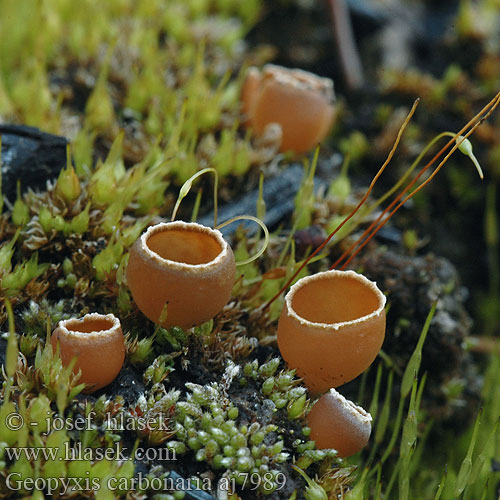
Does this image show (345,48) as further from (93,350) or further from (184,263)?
(93,350)

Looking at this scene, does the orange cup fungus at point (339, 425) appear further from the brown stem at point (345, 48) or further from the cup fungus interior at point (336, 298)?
the brown stem at point (345, 48)

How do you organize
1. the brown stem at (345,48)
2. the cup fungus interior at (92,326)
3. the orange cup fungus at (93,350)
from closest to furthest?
1. the orange cup fungus at (93,350)
2. the cup fungus interior at (92,326)
3. the brown stem at (345,48)

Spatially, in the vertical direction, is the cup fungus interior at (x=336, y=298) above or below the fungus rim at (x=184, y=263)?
below

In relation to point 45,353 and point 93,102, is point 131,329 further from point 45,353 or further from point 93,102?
point 93,102

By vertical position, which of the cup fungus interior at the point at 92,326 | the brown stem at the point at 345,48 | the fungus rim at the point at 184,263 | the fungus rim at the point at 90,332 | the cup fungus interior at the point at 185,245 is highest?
the brown stem at the point at 345,48

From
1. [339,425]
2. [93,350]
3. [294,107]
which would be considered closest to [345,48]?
[294,107]

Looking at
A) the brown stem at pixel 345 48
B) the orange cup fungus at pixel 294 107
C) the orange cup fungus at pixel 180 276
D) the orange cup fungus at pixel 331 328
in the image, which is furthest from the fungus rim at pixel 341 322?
the brown stem at pixel 345 48
